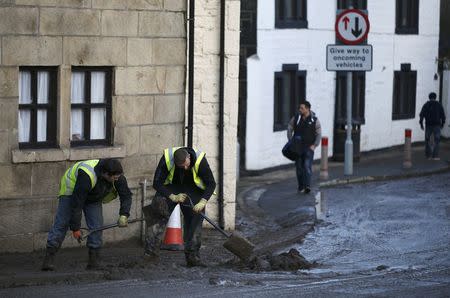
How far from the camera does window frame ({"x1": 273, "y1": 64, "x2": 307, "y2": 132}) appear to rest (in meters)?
29.2

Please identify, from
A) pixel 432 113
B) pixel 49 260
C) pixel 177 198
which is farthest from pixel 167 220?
pixel 432 113

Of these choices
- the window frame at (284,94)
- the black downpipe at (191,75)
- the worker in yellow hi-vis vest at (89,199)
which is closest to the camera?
the worker in yellow hi-vis vest at (89,199)

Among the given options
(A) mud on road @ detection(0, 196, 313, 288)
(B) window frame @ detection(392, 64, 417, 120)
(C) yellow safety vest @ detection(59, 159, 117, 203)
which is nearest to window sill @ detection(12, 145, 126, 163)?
(A) mud on road @ detection(0, 196, 313, 288)

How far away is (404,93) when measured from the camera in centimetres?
3634

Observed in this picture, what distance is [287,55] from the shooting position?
2925cm

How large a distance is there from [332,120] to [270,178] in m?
4.46

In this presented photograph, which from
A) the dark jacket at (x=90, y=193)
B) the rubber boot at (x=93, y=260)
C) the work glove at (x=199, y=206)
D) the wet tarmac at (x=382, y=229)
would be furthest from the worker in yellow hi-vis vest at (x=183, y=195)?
the wet tarmac at (x=382, y=229)

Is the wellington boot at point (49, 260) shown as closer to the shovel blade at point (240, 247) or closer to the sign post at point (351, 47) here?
the shovel blade at point (240, 247)

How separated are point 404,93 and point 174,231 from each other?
22.0 metres

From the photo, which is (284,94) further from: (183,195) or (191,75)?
(183,195)

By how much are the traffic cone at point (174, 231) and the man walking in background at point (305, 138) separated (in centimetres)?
823

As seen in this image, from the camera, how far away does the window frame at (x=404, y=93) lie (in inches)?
1406

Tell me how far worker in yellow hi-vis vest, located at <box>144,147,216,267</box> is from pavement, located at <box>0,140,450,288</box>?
0.92ft

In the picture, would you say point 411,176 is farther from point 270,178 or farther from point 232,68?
point 232,68
